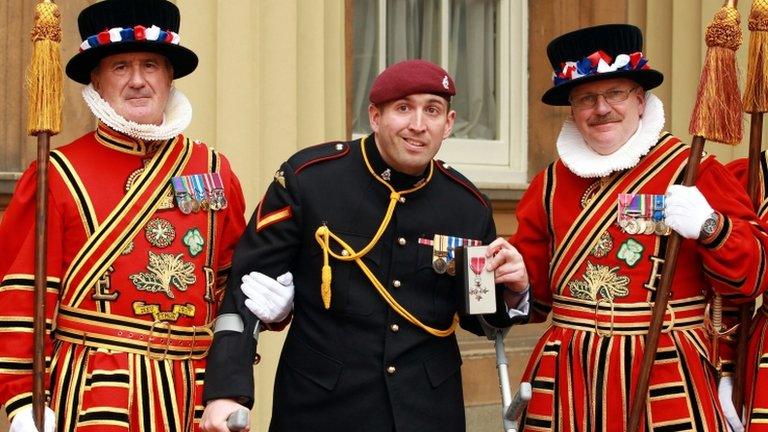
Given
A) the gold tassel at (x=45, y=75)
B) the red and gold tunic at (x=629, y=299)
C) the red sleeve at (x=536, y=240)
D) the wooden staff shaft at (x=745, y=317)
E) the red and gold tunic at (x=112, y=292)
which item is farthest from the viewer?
the red sleeve at (x=536, y=240)

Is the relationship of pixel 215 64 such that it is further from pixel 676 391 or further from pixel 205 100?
pixel 676 391

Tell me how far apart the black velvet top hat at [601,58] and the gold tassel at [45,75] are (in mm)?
1621

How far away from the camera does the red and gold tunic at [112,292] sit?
12.2 ft

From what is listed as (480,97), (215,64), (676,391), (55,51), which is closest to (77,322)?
(55,51)

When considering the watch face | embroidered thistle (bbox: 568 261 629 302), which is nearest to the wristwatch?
the watch face

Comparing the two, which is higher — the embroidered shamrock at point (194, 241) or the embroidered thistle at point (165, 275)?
the embroidered shamrock at point (194, 241)

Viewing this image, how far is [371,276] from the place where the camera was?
12.6 ft

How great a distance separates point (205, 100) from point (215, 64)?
17 cm

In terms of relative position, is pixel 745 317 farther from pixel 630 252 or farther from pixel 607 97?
pixel 607 97

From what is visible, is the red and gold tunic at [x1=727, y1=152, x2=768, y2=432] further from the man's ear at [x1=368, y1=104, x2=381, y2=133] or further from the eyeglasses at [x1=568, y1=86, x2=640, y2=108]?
the man's ear at [x1=368, y1=104, x2=381, y2=133]

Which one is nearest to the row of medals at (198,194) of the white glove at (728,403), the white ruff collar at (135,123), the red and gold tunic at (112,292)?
the red and gold tunic at (112,292)

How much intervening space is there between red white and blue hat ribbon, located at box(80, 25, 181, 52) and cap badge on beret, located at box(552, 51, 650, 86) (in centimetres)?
132

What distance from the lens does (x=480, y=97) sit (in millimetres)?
7484

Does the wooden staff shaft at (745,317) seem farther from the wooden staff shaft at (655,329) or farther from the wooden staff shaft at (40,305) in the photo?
the wooden staff shaft at (40,305)
